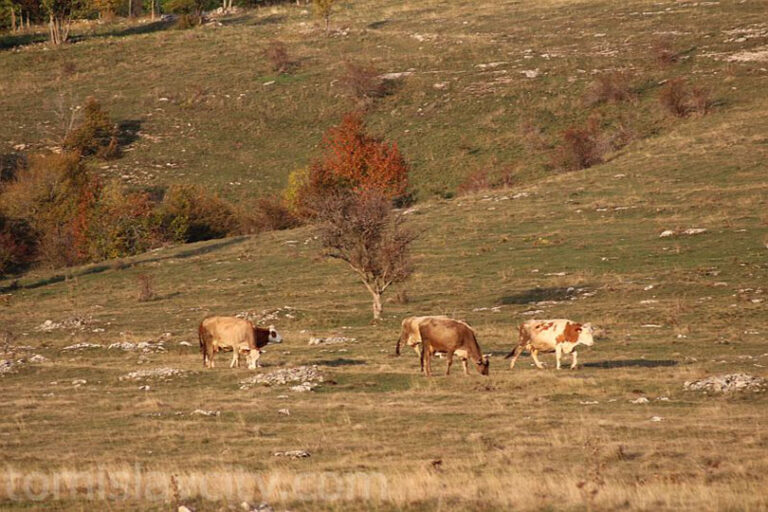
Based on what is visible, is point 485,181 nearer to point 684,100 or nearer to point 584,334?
point 684,100

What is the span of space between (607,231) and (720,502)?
45.4 meters

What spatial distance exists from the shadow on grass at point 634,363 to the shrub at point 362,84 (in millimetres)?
86684

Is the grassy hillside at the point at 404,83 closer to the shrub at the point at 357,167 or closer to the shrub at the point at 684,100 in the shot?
the shrub at the point at 684,100

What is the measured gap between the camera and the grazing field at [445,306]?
15.4 m

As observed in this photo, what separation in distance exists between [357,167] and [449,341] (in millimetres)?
62578

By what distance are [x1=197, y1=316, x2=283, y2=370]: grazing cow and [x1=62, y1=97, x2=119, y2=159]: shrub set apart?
78621mm

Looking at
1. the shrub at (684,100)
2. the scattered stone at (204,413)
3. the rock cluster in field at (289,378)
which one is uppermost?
the scattered stone at (204,413)

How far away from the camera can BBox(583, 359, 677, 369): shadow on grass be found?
92.9ft

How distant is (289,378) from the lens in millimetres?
26562

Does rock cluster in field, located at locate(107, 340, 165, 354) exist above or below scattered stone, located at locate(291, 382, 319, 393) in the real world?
below

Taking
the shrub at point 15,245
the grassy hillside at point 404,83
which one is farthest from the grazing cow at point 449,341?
the grassy hillside at point 404,83

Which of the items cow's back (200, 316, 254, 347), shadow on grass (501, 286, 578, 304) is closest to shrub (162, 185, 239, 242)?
shadow on grass (501, 286, 578, 304)

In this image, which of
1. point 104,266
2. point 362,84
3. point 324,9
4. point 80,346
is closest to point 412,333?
point 80,346

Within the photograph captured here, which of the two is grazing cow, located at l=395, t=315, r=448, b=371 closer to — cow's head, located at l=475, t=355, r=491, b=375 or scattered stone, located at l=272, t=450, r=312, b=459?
cow's head, located at l=475, t=355, r=491, b=375
